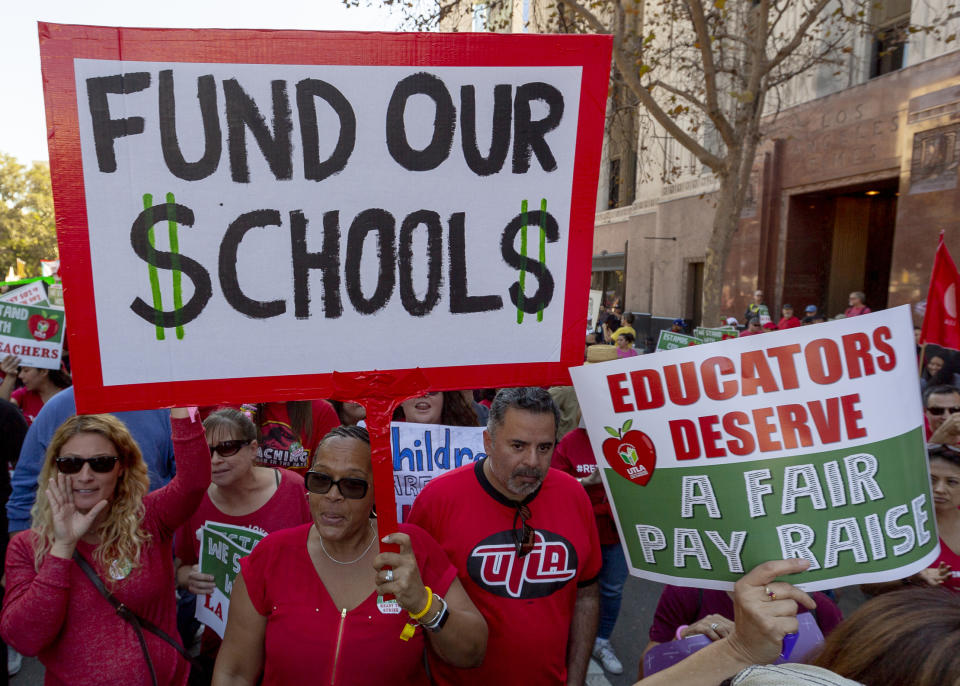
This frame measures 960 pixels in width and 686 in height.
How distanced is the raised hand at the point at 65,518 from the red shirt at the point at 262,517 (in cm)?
63

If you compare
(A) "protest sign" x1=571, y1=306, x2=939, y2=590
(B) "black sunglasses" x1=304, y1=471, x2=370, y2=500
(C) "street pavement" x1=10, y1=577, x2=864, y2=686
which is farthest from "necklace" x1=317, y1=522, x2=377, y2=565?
(C) "street pavement" x1=10, y1=577, x2=864, y2=686

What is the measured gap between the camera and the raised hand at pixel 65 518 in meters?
1.92

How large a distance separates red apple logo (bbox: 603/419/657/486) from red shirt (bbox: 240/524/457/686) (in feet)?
2.00

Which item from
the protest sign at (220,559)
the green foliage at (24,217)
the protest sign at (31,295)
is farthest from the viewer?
the green foliage at (24,217)

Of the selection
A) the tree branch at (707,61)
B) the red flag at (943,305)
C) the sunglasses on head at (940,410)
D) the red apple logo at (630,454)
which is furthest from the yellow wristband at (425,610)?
the tree branch at (707,61)

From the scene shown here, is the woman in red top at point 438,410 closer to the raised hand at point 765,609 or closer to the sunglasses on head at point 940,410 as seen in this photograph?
the raised hand at point 765,609

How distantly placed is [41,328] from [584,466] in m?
4.26

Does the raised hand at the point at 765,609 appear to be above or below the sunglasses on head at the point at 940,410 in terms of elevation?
above

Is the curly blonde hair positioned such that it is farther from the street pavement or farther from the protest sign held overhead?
the street pavement

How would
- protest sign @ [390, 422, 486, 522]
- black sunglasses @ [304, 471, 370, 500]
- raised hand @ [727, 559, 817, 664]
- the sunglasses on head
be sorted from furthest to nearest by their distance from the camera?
the sunglasses on head
protest sign @ [390, 422, 486, 522]
black sunglasses @ [304, 471, 370, 500]
raised hand @ [727, 559, 817, 664]

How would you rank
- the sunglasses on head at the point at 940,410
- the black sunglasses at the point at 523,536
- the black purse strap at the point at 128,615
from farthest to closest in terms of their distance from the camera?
the sunglasses on head at the point at 940,410 < the black sunglasses at the point at 523,536 < the black purse strap at the point at 128,615

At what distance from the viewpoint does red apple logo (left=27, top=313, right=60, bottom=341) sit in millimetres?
4973

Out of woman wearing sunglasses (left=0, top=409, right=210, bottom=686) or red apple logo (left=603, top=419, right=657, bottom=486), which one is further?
woman wearing sunglasses (left=0, top=409, right=210, bottom=686)

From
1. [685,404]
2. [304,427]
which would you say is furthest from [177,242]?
[304,427]
